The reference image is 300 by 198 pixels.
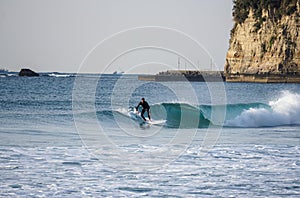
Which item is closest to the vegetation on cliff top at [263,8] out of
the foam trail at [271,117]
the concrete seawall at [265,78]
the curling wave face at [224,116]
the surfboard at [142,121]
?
the concrete seawall at [265,78]

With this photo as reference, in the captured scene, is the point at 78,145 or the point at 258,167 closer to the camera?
the point at 258,167

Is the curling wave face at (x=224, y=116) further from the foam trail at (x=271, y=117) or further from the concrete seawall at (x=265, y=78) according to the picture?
Result: the concrete seawall at (x=265, y=78)

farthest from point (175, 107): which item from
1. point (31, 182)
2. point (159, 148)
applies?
point (31, 182)

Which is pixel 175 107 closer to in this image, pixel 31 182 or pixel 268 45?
pixel 31 182

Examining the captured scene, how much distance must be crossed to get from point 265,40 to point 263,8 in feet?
23.9

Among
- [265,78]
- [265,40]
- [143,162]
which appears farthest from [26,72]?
[143,162]

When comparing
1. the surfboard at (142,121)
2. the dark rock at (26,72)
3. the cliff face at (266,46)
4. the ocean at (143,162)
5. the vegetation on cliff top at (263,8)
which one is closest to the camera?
the ocean at (143,162)

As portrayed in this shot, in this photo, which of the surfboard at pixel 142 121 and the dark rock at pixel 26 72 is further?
the dark rock at pixel 26 72

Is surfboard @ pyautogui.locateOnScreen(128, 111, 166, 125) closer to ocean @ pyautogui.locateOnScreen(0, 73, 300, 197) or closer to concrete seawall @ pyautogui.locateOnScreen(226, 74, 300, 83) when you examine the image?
ocean @ pyautogui.locateOnScreen(0, 73, 300, 197)

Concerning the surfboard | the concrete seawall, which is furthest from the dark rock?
the surfboard

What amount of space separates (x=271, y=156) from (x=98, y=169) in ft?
15.3

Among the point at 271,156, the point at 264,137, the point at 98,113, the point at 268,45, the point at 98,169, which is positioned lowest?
the point at 98,169

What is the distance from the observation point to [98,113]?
99.0 feet

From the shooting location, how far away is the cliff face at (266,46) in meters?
99.6
